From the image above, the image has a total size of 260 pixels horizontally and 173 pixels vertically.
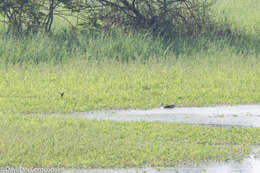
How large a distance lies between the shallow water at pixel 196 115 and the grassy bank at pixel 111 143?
0.60 metres

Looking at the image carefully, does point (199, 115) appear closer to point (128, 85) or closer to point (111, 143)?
point (128, 85)

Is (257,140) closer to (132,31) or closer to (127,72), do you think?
(127,72)

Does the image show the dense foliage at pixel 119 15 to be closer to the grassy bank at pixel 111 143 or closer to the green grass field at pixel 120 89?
the green grass field at pixel 120 89

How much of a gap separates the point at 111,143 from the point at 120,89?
4.05m

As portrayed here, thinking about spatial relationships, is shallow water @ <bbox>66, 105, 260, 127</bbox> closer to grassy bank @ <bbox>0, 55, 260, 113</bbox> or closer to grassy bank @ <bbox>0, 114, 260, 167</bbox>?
grassy bank @ <bbox>0, 55, 260, 113</bbox>

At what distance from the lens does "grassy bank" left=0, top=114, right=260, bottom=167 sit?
7098mm

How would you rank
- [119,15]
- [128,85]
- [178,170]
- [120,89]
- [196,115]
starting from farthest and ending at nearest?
[119,15], [128,85], [120,89], [196,115], [178,170]

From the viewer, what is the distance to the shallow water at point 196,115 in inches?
371

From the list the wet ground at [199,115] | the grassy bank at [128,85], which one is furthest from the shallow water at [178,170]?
the grassy bank at [128,85]

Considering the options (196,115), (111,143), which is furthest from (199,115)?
(111,143)

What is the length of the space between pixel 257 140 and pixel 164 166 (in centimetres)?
163

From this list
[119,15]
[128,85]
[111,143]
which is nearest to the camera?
[111,143]

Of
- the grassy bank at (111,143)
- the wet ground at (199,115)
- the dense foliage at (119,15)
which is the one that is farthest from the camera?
the dense foliage at (119,15)

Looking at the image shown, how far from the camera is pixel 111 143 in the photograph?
7699 millimetres
